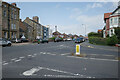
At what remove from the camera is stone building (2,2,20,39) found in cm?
3492

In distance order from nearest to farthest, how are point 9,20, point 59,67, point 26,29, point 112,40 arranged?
point 59,67 < point 112,40 < point 9,20 < point 26,29

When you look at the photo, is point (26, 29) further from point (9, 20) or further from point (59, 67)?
point (59, 67)

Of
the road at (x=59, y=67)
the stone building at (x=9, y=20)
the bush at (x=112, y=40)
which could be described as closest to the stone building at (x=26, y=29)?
the stone building at (x=9, y=20)

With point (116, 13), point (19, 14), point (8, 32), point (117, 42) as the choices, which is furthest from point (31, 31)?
point (117, 42)

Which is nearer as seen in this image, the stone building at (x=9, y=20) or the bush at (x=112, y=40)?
the bush at (x=112, y=40)

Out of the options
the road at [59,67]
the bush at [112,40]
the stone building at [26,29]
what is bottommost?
the road at [59,67]

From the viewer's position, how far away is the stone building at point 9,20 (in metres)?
34.9

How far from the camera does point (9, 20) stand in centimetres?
3734

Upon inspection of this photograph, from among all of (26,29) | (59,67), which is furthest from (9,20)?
(59,67)

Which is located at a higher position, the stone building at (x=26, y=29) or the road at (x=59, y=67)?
the stone building at (x=26, y=29)

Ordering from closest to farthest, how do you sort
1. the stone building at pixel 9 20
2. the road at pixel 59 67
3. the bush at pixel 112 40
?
the road at pixel 59 67 → the bush at pixel 112 40 → the stone building at pixel 9 20

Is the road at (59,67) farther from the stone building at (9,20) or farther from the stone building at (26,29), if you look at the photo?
the stone building at (26,29)

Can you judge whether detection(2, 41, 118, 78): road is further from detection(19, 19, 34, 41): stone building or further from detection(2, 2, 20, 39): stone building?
detection(19, 19, 34, 41): stone building

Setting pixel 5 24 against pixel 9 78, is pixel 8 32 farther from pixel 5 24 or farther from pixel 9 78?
pixel 9 78
